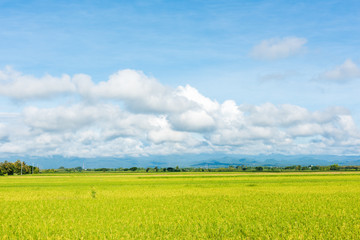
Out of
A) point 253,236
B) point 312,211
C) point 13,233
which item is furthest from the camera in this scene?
point 312,211

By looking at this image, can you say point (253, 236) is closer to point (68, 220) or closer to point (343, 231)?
point (343, 231)

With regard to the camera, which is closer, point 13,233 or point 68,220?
point 13,233

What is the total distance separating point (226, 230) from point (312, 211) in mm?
8415

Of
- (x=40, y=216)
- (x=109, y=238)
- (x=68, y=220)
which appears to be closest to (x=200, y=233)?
(x=109, y=238)

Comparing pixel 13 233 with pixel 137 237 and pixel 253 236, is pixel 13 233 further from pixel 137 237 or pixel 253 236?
pixel 253 236

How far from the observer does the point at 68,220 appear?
19734 millimetres

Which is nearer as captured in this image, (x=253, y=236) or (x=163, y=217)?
(x=253, y=236)

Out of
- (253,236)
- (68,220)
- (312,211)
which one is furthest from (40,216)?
(312,211)

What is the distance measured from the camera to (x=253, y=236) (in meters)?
15.0

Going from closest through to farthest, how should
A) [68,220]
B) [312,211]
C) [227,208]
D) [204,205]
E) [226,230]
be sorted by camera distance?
[226,230], [68,220], [312,211], [227,208], [204,205]

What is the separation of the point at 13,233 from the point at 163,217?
27.6 feet

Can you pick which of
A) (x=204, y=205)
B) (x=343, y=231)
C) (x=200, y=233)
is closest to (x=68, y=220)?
(x=200, y=233)

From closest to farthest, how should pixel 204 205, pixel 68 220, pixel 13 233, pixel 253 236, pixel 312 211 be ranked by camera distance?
pixel 253 236, pixel 13 233, pixel 68 220, pixel 312 211, pixel 204 205

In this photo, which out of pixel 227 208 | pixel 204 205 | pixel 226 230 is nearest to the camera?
pixel 226 230
